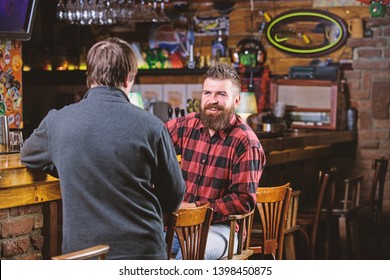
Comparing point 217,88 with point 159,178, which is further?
point 217,88

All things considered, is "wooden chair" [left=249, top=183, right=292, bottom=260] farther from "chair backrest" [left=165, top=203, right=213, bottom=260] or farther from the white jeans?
"chair backrest" [left=165, top=203, right=213, bottom=260]

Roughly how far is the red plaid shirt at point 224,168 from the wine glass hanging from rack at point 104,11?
8.27 feet

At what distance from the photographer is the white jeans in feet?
11.7

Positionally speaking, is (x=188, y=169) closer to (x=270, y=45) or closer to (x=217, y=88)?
(x=217, y=88)

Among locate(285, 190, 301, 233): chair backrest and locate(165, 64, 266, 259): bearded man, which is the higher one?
locate(165, 64, 266, 259): bearded man

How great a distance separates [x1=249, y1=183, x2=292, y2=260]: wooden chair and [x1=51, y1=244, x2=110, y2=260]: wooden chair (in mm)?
1457

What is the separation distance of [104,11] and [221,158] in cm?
281

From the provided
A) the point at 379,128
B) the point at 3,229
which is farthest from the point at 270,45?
the point at 3,229

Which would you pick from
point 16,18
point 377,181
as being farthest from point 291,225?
point 16,18

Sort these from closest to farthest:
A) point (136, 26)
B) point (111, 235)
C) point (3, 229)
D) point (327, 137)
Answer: point (111, 235) → point (3, 229) → point (327, 137) → point (136, 26)

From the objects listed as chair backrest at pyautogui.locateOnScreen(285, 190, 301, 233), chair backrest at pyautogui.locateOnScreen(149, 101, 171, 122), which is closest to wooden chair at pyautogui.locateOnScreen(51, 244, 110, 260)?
chair backrest at pyautogui.locateOnScreen(285, 190, 301, 233)

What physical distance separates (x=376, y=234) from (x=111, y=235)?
450 cm

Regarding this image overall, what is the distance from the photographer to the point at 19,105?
5.48 metres

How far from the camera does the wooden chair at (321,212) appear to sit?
5.01 meters
